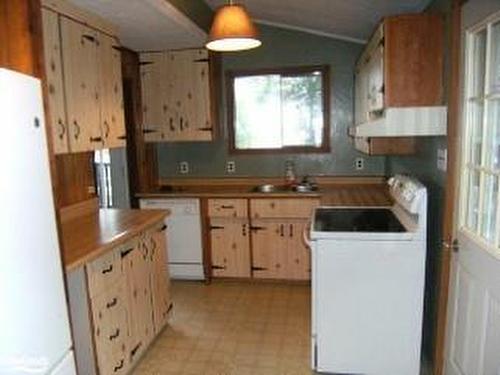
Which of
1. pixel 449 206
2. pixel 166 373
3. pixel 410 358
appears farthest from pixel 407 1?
pixel 166 373

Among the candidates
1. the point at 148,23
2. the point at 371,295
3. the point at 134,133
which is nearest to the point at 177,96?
the point at 134,133

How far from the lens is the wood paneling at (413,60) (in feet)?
7.01

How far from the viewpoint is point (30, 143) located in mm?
1359

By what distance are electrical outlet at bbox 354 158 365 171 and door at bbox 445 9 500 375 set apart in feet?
6.99

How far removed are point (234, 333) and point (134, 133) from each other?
2.22m

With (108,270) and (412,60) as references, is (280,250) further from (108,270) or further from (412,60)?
Answer: (412,60)

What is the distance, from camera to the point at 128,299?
245 centimetres

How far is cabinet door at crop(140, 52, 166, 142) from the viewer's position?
3967 mm

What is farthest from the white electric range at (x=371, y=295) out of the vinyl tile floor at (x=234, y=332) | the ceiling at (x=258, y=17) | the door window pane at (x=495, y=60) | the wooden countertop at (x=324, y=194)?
the ceiling at (x=258, y=17)

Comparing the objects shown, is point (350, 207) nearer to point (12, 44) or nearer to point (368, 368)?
point (368, 368)

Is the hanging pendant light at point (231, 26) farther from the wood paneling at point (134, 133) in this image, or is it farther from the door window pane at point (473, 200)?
the wood paneling at point (134, 133)

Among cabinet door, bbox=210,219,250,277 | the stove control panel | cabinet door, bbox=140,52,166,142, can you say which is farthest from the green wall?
the stove control panel

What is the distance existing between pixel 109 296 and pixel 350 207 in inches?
67.2

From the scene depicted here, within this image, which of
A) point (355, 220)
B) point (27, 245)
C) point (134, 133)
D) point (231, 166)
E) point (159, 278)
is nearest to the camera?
point (27, 245)
